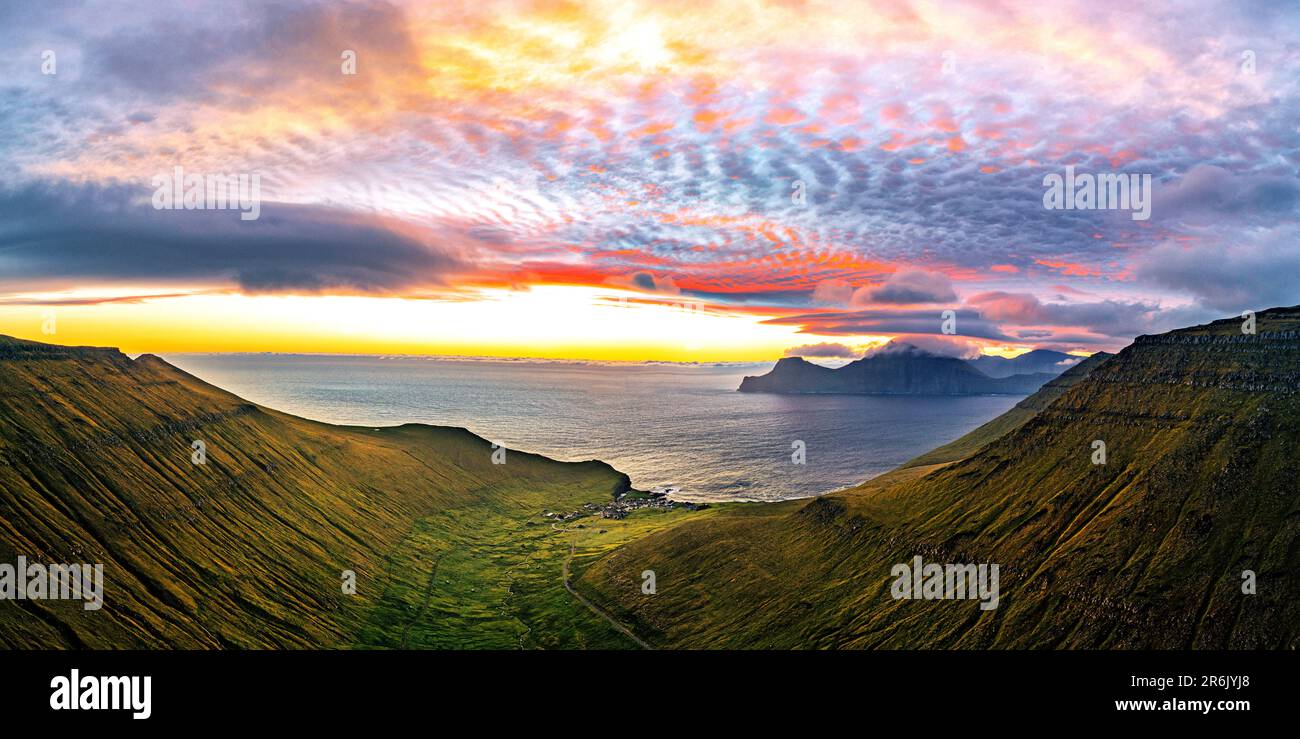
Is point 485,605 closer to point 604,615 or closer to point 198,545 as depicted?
point 604,615

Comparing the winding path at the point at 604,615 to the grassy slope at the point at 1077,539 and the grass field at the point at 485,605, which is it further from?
the grassy slope at the point at 1077,539

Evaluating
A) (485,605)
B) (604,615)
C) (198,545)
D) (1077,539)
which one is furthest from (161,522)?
(1077,539)

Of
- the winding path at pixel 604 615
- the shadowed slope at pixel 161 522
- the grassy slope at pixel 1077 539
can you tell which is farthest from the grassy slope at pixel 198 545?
the grassy slope at pixel 1077 539

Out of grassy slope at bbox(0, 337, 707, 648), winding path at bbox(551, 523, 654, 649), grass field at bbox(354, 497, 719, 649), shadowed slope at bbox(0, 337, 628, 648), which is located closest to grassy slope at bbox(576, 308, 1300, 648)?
winding path at bbox(551, 523, 654, 649)
